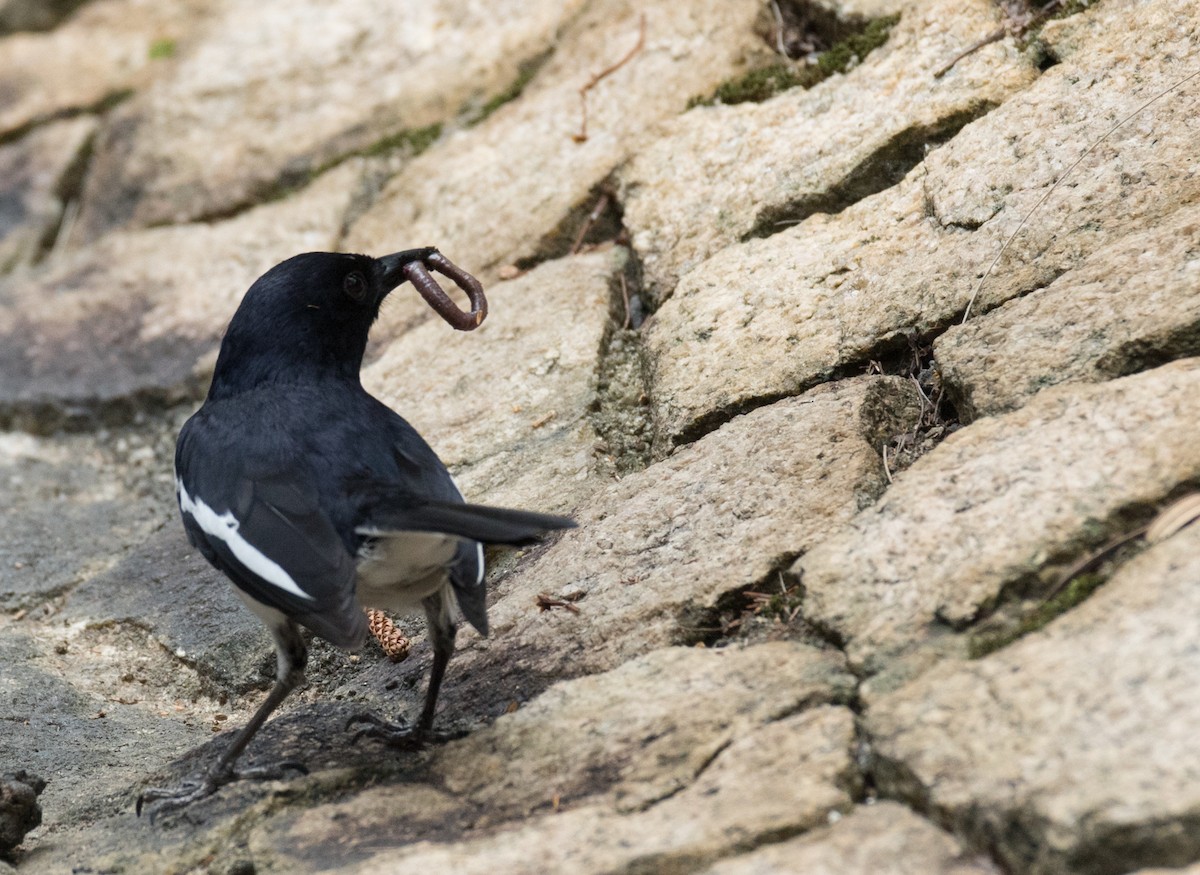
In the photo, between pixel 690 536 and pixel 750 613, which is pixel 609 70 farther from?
pixel 750 613

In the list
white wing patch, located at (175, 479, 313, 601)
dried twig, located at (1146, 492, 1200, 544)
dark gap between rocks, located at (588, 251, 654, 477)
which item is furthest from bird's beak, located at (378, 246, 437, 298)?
dried twig, located at (1146, 492, 1200, 544)

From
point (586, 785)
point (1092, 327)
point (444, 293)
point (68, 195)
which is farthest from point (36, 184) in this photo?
point (1092, 327)

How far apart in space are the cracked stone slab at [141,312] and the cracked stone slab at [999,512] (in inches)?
148

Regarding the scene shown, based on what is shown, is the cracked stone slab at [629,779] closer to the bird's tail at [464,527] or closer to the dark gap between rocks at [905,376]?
the bird's tail at [464,527]

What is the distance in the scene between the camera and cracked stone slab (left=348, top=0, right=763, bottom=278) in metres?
5.41

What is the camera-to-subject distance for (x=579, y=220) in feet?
17.5

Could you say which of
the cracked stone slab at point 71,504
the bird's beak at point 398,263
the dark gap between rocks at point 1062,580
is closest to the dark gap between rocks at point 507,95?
the bird's beak at point 398,263

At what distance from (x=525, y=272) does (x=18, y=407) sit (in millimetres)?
2623

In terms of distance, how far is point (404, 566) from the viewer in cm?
347

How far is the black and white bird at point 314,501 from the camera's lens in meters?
3.24

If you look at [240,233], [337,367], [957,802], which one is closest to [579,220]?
[337,367]

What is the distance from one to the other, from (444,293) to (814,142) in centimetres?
148

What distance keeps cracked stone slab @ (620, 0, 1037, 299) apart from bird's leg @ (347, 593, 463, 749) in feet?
5.53

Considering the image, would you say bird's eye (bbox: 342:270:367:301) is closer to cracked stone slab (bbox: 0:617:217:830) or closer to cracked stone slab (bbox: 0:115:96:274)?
cracked stone slab (bbox: 0:617:217:830)
